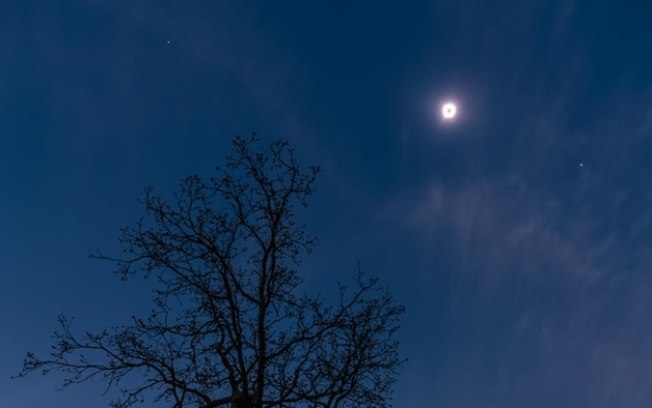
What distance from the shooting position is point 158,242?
43.7ft

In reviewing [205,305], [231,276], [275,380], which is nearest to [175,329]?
[205,305]

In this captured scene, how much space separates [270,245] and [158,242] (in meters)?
2.96

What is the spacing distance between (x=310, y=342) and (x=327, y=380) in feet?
3.45

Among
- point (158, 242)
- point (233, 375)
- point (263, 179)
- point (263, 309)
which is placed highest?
point (263, 179)

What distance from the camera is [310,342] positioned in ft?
43.1

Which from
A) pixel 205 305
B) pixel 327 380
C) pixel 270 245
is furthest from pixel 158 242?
pixel 327 380

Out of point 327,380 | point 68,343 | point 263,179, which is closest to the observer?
point 68,343

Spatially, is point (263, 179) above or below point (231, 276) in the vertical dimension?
above

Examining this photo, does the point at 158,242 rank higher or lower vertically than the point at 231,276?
higher

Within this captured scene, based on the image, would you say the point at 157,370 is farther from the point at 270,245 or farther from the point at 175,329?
the point at 270,245

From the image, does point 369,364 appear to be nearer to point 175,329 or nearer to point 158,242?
point 175,329

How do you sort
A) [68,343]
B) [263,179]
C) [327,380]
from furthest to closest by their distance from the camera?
[263,179] → [327,380] → [68,343]

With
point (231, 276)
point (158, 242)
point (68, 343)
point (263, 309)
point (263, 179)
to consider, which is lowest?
point (68, 343)

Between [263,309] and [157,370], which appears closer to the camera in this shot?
[157,370]
